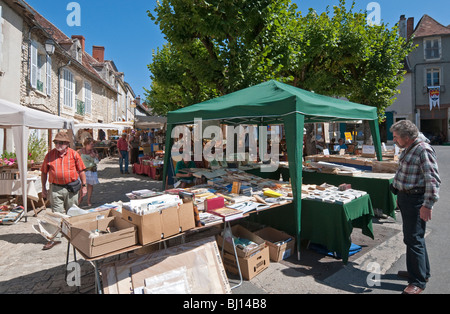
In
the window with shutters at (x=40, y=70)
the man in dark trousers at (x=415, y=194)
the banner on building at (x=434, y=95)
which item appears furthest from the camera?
the banner on building at (x=434, y=95)

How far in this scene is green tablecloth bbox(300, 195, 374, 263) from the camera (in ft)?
11.8

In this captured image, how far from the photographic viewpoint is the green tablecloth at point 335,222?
3609 mm

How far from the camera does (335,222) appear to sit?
3.70m

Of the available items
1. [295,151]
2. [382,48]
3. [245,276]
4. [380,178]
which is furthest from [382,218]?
[382,48]

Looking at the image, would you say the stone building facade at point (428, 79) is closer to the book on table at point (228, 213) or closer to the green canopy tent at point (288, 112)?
the green canopy tent at point (288, 112)

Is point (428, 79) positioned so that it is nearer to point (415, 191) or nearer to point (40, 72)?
point (415, 191)

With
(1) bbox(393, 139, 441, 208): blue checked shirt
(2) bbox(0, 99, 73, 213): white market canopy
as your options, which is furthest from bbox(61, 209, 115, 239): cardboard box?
(2) bbox(0, 99, 73, 213): white market canopy

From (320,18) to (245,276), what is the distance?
12.2m

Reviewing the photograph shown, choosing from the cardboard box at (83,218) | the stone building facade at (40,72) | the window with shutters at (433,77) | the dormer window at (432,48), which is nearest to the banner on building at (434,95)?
the window with shutters at (433,77)

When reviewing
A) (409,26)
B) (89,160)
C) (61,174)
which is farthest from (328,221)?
(409,26)

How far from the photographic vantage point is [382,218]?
5.67 meters

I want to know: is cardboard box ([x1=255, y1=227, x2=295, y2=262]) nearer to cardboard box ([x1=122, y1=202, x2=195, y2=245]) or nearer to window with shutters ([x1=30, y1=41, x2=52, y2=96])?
cardboard box ([x1=122, y1=202, x2=195, y2=245])

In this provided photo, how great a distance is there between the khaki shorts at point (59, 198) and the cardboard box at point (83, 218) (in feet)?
5.70

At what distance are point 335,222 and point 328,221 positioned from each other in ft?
0.31
